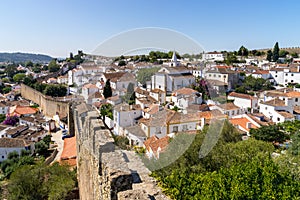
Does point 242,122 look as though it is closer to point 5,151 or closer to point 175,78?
point 175,78

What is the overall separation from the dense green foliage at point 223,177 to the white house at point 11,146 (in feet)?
48.2

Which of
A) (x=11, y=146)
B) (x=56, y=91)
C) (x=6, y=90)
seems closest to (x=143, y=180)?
(x=11, y=146)

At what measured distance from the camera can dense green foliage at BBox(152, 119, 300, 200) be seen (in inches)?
186

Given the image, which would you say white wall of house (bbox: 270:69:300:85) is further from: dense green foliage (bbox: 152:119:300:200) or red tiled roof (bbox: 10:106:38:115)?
red tiled roof (bbox: 10:106:38:115)

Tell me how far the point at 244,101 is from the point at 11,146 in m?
18.7

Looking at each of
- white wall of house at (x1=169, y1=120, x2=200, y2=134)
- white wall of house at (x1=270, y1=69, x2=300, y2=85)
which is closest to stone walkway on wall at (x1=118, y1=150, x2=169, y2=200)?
white wall of house at (x1=169, y1=120, x2=200, y2=134)

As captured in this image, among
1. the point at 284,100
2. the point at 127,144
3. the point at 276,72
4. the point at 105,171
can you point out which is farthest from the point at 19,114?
the point at 276,72

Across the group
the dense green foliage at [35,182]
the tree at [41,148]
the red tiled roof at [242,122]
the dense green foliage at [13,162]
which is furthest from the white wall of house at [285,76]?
the dense green foliage at [35,182]

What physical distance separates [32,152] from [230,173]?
16.3 meters

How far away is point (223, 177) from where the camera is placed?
527cm

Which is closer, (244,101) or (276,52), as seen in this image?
(244,101)

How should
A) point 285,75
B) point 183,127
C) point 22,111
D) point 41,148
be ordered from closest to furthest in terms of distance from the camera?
point 183,127 < point 41,148 < point 22,111 < point 285,75

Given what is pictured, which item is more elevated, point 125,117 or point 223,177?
point 125,117

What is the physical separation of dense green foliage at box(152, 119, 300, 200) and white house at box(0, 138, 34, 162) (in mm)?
14686
